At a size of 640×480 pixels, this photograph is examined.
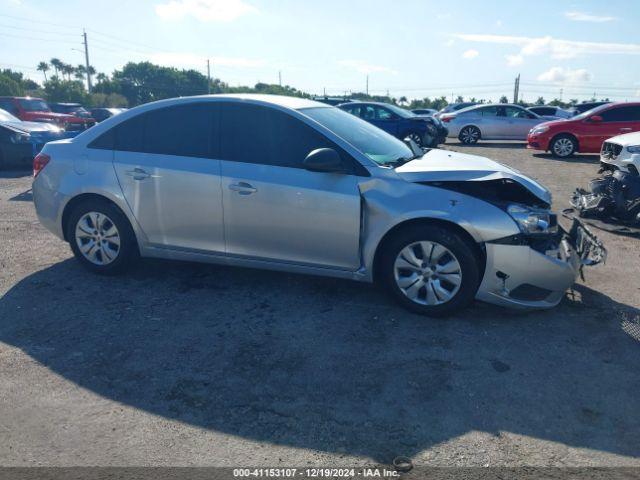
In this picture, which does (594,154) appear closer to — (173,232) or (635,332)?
(635,332)

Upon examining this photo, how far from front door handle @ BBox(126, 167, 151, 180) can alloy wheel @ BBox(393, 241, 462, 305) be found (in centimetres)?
238

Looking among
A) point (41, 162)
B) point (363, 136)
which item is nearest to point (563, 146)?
point (363, 136)

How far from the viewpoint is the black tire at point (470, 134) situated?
18906mm

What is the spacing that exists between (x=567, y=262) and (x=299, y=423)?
99.9 inches

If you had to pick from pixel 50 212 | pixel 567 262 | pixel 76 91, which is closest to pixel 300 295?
pixel 567 262

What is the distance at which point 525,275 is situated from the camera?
3.96m

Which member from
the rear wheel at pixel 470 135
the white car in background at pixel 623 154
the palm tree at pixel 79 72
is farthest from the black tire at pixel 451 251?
the palm tree at pixel 79 72

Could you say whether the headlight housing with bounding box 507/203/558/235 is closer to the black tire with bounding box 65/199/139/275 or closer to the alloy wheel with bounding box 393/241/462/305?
the alloy wheel with bounding box 393/241/462/305

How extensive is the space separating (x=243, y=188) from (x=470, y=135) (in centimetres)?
1621

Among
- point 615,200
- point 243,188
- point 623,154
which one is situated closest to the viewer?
point 243,188

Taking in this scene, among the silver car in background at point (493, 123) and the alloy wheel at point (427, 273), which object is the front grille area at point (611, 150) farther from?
the silver car in background at point (493, 123)

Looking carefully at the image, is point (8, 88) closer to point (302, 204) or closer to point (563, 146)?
point (563, 146)

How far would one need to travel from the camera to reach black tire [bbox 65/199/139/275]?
4.86m

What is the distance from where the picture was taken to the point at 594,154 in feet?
51.3
